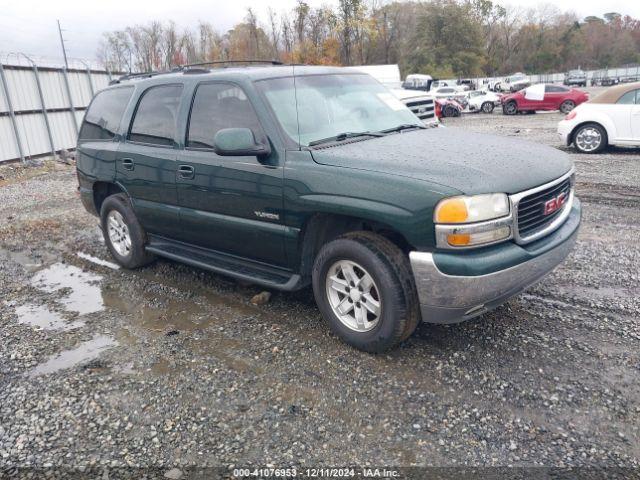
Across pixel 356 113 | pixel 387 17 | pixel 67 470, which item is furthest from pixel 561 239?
pixel 387 17

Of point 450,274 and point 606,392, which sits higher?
point 450,274

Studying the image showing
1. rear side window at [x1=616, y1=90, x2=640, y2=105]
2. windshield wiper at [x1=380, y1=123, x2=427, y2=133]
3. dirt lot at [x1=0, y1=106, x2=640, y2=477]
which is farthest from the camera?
rear side window at [x1=616, y1=90, x2=640, y2=105]

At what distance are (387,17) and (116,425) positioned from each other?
77441 millimetres

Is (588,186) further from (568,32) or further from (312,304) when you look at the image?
(568,32)

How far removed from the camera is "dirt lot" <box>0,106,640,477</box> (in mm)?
2682

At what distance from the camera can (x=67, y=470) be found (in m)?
2.62

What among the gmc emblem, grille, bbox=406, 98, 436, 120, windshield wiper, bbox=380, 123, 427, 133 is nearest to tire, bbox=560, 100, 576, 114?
grille, bbox=406, 98, 436, 120

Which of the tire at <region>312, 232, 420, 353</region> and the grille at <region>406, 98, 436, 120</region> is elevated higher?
the grille at <region>406, 98, 436, 120</region>

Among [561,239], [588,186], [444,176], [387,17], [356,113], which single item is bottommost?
[588,186]

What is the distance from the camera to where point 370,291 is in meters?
3.45

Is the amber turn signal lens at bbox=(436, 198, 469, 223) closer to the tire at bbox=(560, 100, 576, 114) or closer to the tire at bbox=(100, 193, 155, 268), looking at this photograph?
the tire at bbox=(100, 193, 155, 268)

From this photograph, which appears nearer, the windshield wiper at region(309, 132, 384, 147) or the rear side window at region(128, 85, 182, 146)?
the windshield wiper at region(309, 132, 384, 147)

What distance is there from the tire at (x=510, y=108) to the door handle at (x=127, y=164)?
81.6 feet

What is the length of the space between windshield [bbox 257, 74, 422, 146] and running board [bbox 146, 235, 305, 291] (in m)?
1.05
